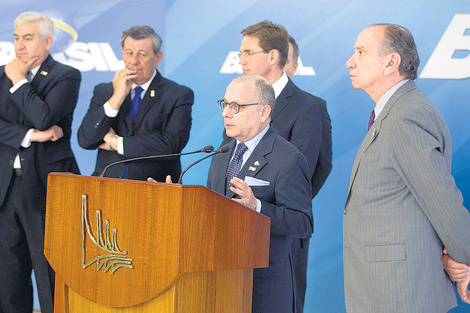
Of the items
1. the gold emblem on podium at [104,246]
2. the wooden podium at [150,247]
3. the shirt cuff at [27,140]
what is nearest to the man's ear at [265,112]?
the wooden podium at [150,247]

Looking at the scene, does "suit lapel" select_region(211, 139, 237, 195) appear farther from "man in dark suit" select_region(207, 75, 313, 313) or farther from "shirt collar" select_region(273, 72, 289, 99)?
"shirt collar" select_region(273, 72, 289, 99)

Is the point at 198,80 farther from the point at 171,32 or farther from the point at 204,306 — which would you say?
the point at 204,306

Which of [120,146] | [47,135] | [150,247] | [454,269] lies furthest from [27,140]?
[454,269]

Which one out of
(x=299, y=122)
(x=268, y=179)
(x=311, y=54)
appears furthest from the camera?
(x=311, y=54)

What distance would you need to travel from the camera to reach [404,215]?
2.08m

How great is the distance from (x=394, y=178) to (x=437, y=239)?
0.89 feet

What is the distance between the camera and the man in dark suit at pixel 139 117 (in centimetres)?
359

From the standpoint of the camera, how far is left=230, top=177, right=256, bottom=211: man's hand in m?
2.11

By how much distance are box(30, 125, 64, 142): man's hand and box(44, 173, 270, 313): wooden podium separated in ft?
5.52

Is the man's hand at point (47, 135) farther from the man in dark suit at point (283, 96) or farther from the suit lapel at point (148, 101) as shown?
the man in dark suit at point (283, 96)

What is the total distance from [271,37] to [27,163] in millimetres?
1758

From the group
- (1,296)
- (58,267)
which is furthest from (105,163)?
(58,267)

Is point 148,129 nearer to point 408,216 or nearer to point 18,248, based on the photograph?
point 18,248

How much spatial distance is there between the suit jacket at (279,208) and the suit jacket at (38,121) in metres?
1.76
